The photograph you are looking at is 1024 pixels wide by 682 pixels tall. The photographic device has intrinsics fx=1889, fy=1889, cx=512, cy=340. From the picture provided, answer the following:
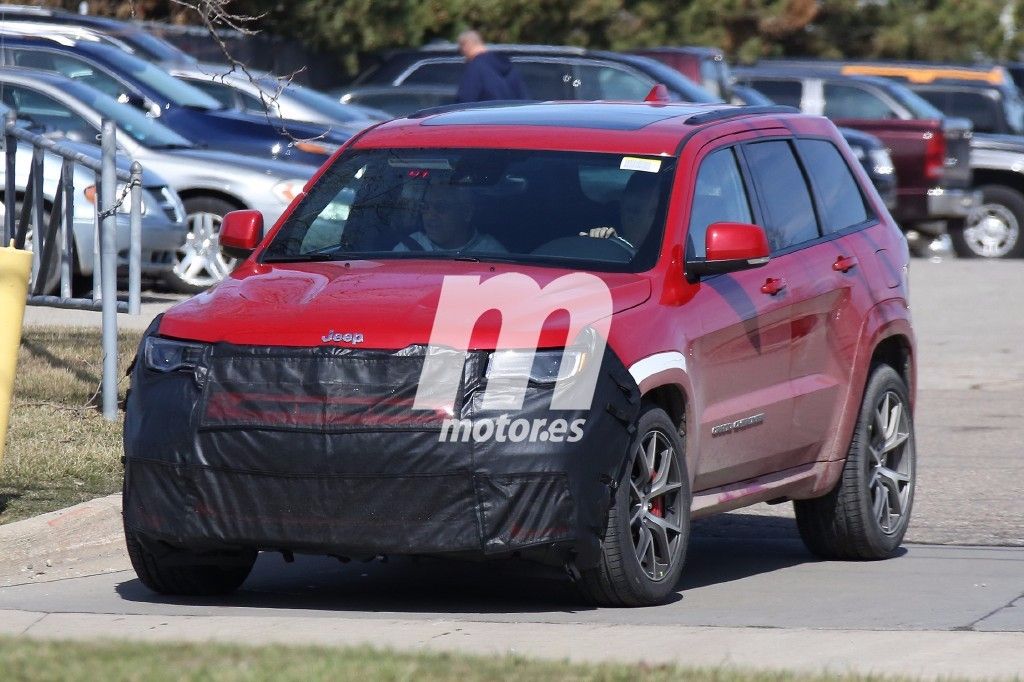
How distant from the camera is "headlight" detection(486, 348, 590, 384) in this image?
6055 mm

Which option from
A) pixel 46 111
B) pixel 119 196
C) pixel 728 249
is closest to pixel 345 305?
pixel 728 249

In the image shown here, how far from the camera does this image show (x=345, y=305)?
6.38 meters

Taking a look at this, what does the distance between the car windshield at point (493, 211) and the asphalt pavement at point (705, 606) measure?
3.92 feet

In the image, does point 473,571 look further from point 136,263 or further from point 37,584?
point 136,263

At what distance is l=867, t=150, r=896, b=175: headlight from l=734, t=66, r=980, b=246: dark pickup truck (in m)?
0.74

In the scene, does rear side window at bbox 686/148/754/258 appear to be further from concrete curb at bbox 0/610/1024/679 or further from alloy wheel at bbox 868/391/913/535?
concrete curb at bbox 0/610/1024/679

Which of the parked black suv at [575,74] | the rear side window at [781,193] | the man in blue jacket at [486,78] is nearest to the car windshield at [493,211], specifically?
the rear side window at [781,193]

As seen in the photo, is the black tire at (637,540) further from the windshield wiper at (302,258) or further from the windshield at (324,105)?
the windshield at (324,105)

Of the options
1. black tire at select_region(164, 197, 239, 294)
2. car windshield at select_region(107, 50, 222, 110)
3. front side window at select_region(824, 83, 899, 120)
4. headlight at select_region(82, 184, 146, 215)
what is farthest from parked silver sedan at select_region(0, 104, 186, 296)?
front side window at select_region(824, 83, 899, 120)

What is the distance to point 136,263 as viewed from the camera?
10.3m

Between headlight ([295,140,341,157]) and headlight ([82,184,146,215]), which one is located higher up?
headlight ([82,184,146,215])

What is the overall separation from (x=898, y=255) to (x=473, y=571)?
8.06 ft

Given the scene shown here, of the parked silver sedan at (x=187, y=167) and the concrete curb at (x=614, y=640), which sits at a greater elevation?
the concrete curb at (x=614, y=640)

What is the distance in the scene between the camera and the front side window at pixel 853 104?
2406cm
